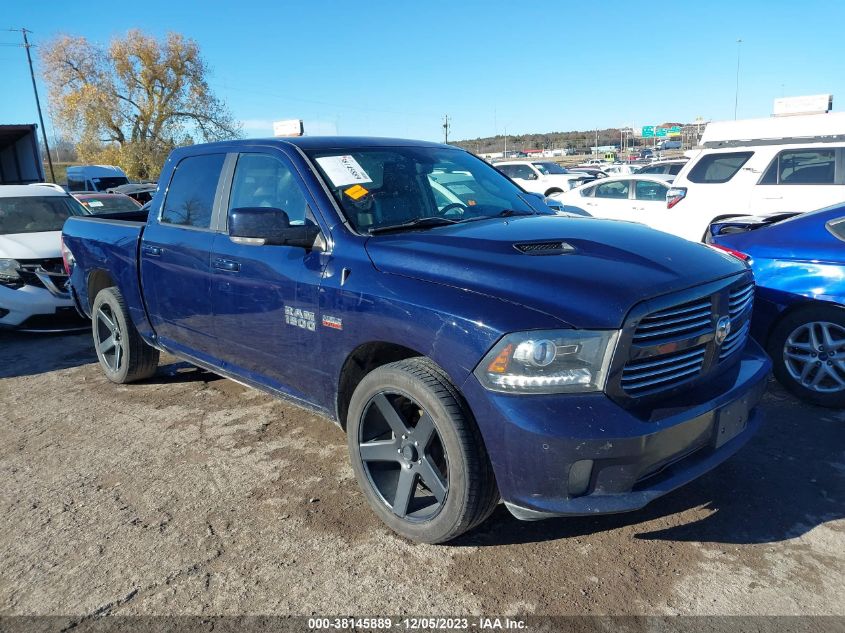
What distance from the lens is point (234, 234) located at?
3.27m

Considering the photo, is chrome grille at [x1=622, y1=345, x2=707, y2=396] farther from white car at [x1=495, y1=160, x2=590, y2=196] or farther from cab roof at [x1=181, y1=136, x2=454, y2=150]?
white car at [x1=495, y1=160, x2=590, y2=196]

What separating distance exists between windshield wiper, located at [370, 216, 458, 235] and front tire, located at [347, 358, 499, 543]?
78 cm

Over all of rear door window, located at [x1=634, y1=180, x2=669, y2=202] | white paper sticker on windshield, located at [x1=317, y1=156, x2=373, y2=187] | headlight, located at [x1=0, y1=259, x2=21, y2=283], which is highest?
white paper sticker on windshield, located at [x1=317, y1=156, x2=373, y2=187]

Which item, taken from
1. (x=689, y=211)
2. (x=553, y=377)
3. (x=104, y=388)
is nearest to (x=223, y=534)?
(x=553, y=377)

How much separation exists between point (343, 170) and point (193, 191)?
138 cm

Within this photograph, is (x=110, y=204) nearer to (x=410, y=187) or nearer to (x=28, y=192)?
(x=28, y=192)

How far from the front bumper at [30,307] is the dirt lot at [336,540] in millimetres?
3348

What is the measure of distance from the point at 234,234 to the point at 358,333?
0.87 meters

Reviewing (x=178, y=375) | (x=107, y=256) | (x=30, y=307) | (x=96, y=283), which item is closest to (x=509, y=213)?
(x=107, y=256)

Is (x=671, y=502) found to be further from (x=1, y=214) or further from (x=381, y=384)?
(x=1, y=214)

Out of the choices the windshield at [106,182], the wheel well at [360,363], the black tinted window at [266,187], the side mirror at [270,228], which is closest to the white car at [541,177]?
the black tinted window at [266,187]

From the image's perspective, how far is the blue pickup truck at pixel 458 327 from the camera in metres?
2.44

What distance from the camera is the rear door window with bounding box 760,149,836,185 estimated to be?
27.2 ft

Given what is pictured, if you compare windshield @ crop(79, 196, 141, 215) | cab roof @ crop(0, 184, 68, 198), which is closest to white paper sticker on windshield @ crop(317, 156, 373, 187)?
cab roof @ crop(0, 184, 68, 198)
